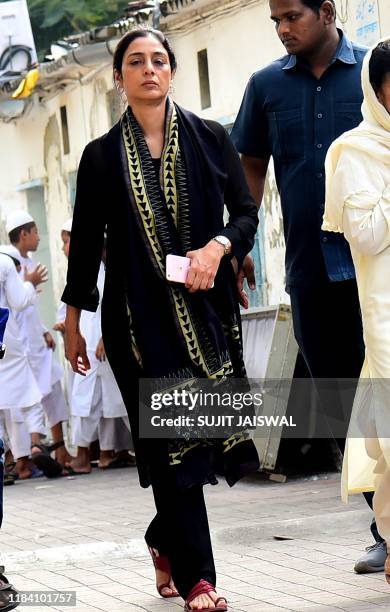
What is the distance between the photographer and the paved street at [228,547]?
5.48 metres

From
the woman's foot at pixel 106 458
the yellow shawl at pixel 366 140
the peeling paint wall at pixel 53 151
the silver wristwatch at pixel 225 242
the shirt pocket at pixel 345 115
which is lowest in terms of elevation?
the woman's foot at pixel 106 458

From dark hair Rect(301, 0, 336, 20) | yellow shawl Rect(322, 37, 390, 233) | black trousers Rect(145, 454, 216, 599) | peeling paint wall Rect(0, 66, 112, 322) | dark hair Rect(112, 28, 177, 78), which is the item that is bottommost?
black trousers Rect(145, 454, 216, 599)

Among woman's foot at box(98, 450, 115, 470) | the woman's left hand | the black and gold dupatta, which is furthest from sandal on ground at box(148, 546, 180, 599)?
woman's foot at box(98, 450, 115, 470)

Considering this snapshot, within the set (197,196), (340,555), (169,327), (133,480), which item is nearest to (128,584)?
(340,555)

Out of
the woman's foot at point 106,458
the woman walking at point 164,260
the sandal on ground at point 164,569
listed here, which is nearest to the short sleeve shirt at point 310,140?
the woman walking at point 164,260

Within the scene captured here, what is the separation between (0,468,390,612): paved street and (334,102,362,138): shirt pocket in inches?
68.4

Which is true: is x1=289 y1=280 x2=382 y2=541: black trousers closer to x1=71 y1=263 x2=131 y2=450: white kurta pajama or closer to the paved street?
the paved street

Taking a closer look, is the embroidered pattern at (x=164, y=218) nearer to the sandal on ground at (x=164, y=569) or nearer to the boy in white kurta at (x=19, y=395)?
the sandal on ground at (x=164, y=569)

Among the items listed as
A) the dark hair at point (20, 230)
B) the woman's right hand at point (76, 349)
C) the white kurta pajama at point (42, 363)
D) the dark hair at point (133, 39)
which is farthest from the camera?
the white kurta pajama at point (42, 363)

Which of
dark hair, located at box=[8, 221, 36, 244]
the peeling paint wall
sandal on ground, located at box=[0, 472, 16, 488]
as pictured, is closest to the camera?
sandal on ground, located at box=[0, 472, 16, 488]

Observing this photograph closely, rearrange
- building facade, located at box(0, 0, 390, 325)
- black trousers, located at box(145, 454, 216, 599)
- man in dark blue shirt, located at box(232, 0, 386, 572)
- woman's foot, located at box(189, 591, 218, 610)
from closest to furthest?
woman's foot, located at box(189, 591, 218, 610) < black trousers, located at box(145, 454, 216, 599) < man in dark blue shirt, located at box(232, 0, 386, 572) < building facade, located at box(0, 0, 390, 325)

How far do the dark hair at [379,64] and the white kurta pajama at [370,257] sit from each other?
0.02m

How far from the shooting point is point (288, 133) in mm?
5875

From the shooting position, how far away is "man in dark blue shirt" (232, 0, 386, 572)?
5.77 metres
